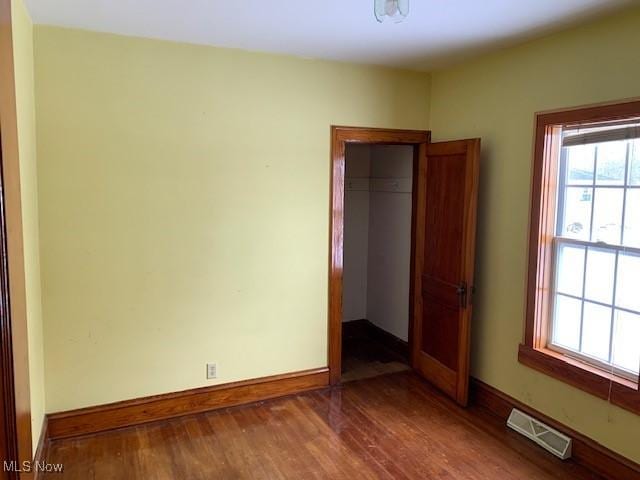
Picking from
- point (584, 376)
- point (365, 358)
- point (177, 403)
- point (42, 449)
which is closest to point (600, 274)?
point (584, 376)

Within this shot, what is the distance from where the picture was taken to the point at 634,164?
260 centimetres

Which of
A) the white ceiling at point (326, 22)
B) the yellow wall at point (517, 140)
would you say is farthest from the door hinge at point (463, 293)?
the white ceiling at point (326, 22)

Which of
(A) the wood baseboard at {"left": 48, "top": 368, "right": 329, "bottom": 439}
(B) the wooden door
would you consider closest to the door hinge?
(B) the wooden door

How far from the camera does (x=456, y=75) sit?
380 cm

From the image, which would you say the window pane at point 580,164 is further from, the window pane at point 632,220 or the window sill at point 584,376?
the window sill at point 584,376

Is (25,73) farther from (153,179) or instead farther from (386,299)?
(386,299)

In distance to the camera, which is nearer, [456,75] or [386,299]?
[456,75]

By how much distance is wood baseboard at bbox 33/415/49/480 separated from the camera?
2664 millimetres

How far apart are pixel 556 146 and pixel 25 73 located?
10.2 ft

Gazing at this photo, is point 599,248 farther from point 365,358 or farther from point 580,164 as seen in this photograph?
point 365,358

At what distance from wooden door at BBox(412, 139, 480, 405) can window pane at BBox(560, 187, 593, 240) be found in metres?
0.60

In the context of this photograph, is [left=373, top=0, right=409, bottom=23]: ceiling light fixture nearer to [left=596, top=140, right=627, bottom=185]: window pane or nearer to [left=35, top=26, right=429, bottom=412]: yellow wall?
[left=596, top=140, right=627, bottom=185]: window pane

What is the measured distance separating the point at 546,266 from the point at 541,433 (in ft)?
3.49

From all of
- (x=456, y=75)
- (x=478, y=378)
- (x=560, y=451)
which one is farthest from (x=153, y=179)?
(x=560, y=451)
